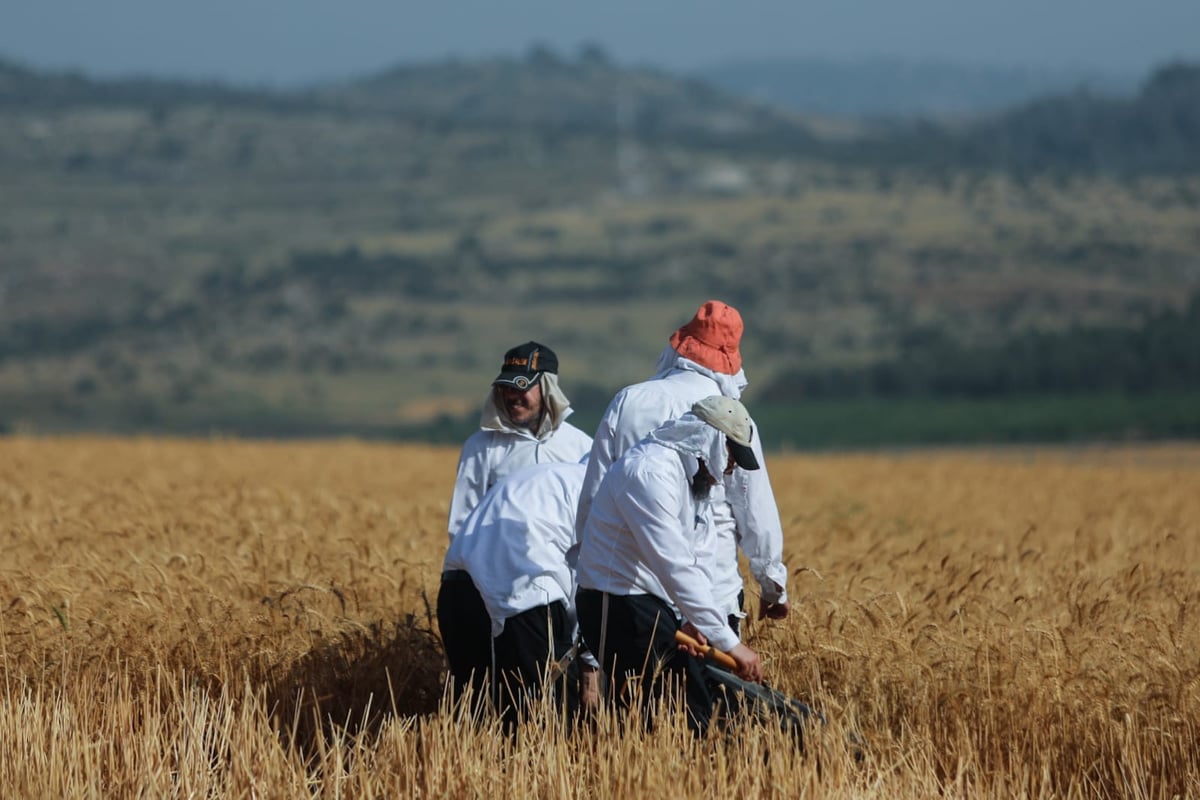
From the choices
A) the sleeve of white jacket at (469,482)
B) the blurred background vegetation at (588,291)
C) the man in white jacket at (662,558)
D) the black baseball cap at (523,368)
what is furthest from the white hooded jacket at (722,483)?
the blurred background vegetation at (588,291)

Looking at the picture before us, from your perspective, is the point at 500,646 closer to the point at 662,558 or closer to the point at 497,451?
the point at 662,558

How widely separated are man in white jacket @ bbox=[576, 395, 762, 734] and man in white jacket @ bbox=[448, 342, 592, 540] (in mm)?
1170

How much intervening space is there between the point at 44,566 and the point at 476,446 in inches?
121

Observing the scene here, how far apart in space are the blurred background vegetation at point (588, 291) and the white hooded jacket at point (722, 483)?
4627 cm

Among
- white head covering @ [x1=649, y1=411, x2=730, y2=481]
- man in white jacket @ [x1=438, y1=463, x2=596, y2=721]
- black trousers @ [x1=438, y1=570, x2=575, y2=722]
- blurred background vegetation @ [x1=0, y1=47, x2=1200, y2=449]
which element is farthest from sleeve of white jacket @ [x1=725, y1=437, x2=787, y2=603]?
blurred background vegetation @ [x1=0, y1=47, x2=1200, y2=449]

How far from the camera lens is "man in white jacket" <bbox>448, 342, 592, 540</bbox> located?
7488 millimetres

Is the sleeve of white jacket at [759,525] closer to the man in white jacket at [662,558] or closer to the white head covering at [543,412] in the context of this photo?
the man in white jacket at [662,558]

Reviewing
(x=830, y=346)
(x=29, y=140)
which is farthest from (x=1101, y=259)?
(x=29, y=140)

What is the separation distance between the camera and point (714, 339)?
7.04 m

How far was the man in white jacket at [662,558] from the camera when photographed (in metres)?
6.19

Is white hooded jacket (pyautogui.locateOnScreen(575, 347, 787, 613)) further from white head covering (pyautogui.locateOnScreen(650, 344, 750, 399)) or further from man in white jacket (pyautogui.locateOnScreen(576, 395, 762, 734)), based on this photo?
man in white jacket (pyautogui.locateOnScreen(576, 395, 762, 734))

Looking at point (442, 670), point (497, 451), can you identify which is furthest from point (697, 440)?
point (442, 670)

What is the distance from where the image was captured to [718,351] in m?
7.07

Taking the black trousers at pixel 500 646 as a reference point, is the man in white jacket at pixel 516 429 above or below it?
above
